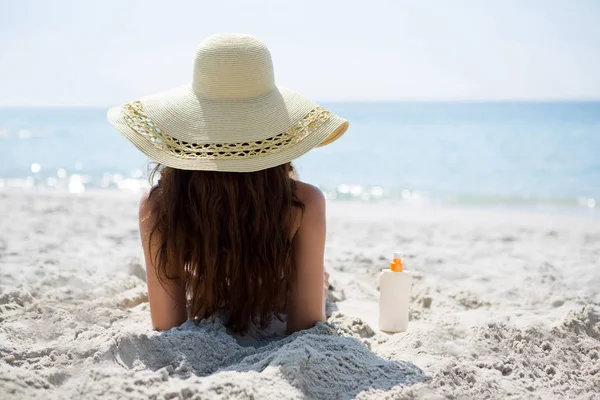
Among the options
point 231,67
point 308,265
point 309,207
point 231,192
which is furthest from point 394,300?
point 231,67

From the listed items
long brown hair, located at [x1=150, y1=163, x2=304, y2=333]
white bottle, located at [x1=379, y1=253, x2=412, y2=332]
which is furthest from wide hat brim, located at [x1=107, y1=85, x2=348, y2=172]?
white bottle, located at [x1=379, y1=253, x2=412, y2=332]

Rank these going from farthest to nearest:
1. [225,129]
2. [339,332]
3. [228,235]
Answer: [339,332], [228,235], [225,129]

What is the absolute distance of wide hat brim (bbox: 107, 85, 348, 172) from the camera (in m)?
2.09

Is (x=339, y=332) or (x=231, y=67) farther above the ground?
(x=231, y=67)

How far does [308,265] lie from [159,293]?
59cm

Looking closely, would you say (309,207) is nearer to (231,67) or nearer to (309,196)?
(309,196)

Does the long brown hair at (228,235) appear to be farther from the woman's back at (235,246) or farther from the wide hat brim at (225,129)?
the wide hat brim at (225,129)

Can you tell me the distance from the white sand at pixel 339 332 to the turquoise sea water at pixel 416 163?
12.0 ft

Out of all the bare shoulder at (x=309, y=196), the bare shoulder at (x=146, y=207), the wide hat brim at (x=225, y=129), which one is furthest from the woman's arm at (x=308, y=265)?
the bare shoulder at (x=146, y=207)

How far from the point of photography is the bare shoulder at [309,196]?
93.1 inches

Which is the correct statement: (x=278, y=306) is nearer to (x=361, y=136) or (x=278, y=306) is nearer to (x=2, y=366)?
(x=2, y=366)

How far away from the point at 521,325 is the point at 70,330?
6.02ft

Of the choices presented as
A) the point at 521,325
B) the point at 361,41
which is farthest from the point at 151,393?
the point at 361,41

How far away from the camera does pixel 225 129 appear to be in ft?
6.97
